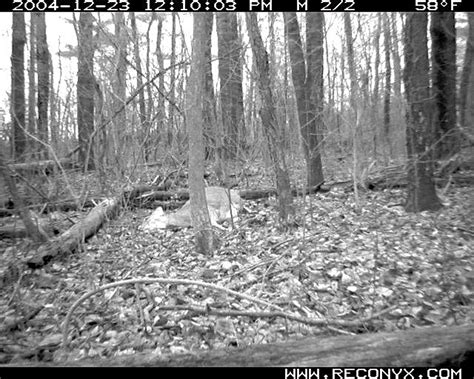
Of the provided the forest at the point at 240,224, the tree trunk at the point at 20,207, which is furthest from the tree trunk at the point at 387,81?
the tree trunk at the point at 20,207

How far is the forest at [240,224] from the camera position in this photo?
3.20 metres

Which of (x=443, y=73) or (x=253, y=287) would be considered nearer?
(x=253, y=287)

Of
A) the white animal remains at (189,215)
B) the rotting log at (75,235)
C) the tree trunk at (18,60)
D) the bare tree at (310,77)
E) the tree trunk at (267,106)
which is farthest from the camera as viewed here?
the tree trunk at (18,60)

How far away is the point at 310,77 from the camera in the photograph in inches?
306

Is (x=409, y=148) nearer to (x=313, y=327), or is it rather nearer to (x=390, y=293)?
(x=390, y=293)

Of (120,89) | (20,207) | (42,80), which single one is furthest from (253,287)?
(42,80)

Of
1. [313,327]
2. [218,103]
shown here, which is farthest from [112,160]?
[313,327]

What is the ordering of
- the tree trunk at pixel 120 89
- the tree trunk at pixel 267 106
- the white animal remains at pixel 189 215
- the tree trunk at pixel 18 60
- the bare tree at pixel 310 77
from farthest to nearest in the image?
1. the tree trunk at pixel 18 60
2. the bare tree at pixel 310 77
3. the white animal remains at pixel 189 215
4. the tree trunk at pixel 120 89
5. the tree trunk at pixel 267 106

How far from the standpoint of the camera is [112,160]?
614cm

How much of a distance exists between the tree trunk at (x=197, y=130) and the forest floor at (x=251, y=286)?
543 millimetres

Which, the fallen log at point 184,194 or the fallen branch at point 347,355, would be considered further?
the fallen log at point 184,194

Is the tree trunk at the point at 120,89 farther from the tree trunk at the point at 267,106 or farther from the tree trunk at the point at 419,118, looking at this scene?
the tree trunk at the point at 419,118

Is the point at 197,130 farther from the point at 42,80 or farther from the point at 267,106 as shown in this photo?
the point at 42,80

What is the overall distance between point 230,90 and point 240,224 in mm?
4573
